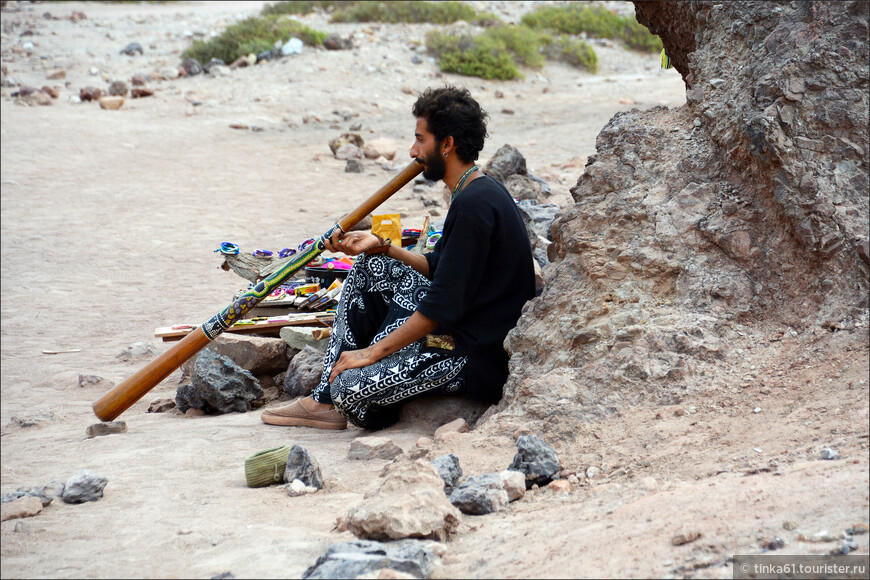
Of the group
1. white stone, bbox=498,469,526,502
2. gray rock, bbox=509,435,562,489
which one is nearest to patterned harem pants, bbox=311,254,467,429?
gray rock, bbox=509,435,562,489

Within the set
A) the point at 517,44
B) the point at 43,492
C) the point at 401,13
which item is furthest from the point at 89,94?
the point at 43,492

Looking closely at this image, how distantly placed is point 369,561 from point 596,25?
17.2 meters

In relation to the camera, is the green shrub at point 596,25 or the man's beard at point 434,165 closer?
the man's beard at point 434,165

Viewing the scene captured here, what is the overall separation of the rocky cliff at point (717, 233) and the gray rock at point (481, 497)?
0.41m

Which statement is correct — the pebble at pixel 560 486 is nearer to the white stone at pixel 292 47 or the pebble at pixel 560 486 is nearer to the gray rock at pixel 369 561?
the gray rock at pixel 369 561

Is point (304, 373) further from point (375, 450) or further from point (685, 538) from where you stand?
point (685, 538)

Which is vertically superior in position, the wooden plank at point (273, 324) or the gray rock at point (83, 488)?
the gray rock at point (83, 488)

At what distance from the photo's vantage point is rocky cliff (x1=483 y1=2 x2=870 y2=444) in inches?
108

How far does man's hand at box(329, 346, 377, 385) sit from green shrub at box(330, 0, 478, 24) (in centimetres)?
1465

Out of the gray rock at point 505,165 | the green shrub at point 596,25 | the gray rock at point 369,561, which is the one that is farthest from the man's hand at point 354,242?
the green shrub at point 596,25

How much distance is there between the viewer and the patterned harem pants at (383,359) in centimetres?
347

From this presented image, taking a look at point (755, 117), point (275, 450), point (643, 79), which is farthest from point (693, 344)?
point (643, 79)

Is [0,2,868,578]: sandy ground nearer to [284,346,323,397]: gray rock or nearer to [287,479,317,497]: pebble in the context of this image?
[287,479,317,497]: pebble

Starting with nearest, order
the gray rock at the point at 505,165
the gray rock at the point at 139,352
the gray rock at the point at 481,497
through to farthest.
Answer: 1. the gray rock at the point at 481,497
2. the gray rock at the point at 139,352
3. the gray rock at the point at 505,165
